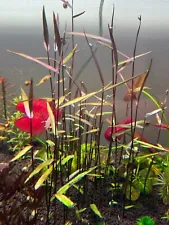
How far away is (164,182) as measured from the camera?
4.43 ft

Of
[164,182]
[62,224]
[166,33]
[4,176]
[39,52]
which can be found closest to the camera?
[4,176]

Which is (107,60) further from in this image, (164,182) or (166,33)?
(164,182)

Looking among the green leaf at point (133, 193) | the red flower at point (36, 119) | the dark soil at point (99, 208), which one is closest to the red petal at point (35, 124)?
the red flower at point (36, 119)

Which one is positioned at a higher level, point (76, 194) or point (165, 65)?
point (165, 65)

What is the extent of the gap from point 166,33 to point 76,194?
0.88m

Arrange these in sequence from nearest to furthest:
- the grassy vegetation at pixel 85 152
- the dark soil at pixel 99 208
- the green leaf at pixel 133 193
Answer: the grassy vegetation at pixel 85 152
the dark soil at pixel 99 208
the green leaf at pixel 133 193

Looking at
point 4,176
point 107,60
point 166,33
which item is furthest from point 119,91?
point 4,176

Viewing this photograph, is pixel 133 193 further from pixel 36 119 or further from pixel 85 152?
pixel 36 119

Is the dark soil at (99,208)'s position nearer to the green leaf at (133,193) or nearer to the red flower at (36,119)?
the green leaf at (133,193)

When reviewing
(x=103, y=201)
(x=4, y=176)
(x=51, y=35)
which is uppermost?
(x=51, y=35)

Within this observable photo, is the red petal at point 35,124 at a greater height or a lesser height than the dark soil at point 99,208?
greater

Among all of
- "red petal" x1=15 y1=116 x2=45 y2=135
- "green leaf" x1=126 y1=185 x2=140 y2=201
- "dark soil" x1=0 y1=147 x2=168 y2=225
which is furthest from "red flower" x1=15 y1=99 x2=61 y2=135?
"green leaf" x1=126 y1=185 x2=140 y2=201

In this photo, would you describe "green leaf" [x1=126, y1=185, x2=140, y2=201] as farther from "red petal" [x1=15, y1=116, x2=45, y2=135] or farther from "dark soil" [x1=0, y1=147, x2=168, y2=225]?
"red petal" [x1=15, y1=116, x2=45, y2=135]

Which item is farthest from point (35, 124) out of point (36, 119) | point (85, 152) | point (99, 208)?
point (99, 208)
